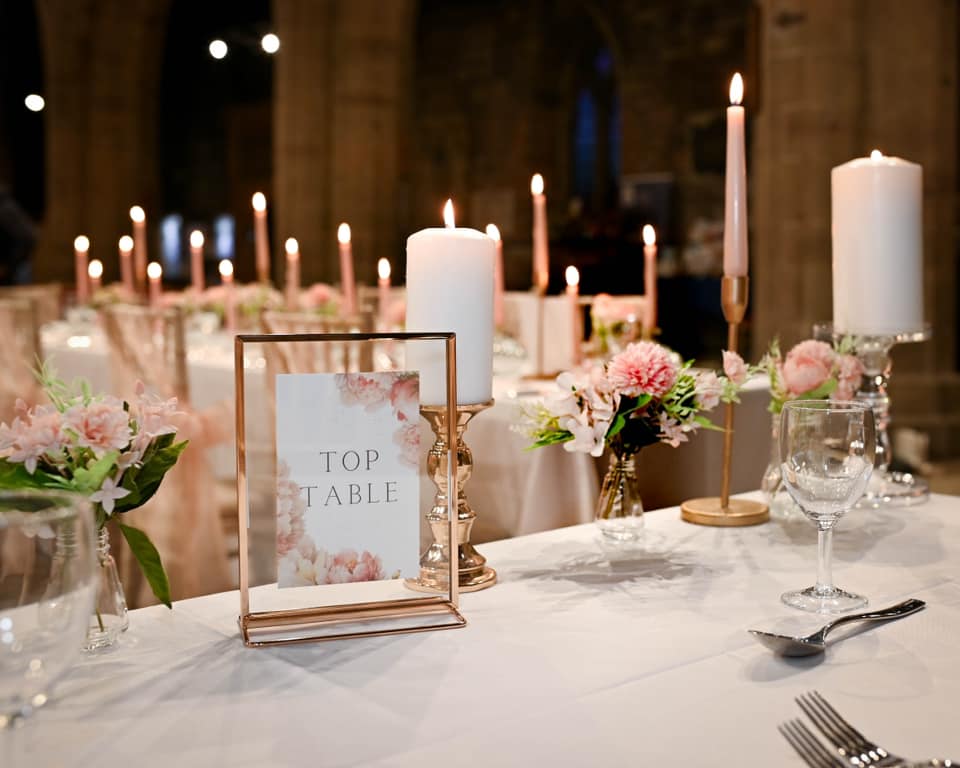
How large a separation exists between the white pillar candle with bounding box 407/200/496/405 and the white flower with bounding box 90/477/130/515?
0.37m

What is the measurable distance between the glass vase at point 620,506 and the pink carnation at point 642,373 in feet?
0.39

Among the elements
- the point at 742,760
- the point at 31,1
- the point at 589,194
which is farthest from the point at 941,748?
the point at 31,1

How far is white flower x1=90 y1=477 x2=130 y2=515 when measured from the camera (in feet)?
3.44

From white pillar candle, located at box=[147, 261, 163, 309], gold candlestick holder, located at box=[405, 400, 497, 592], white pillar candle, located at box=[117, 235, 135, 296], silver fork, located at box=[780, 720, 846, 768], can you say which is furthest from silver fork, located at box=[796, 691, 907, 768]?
white pillar candle, located at box=[117, 235, 135, 296]

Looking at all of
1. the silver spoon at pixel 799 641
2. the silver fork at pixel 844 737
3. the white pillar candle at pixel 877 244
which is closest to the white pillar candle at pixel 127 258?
the white pillar candle at pixel 877 244

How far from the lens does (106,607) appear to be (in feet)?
3.63

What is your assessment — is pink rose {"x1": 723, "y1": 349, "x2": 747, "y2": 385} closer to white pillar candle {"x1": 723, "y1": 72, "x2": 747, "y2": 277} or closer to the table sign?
A: white pillar candle {"x1": 723, "y1": 72, "x2": 747, "y2": 277}

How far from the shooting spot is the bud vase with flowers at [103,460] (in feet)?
3.47

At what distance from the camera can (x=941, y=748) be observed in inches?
34.3

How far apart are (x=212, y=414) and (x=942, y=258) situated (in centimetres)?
447

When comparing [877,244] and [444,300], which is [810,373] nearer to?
[877,244]

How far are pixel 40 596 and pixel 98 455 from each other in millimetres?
329

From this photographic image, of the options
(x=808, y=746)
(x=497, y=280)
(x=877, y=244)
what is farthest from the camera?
(x=497, y=280)

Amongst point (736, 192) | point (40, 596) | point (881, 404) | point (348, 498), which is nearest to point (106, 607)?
point (348, 498)
